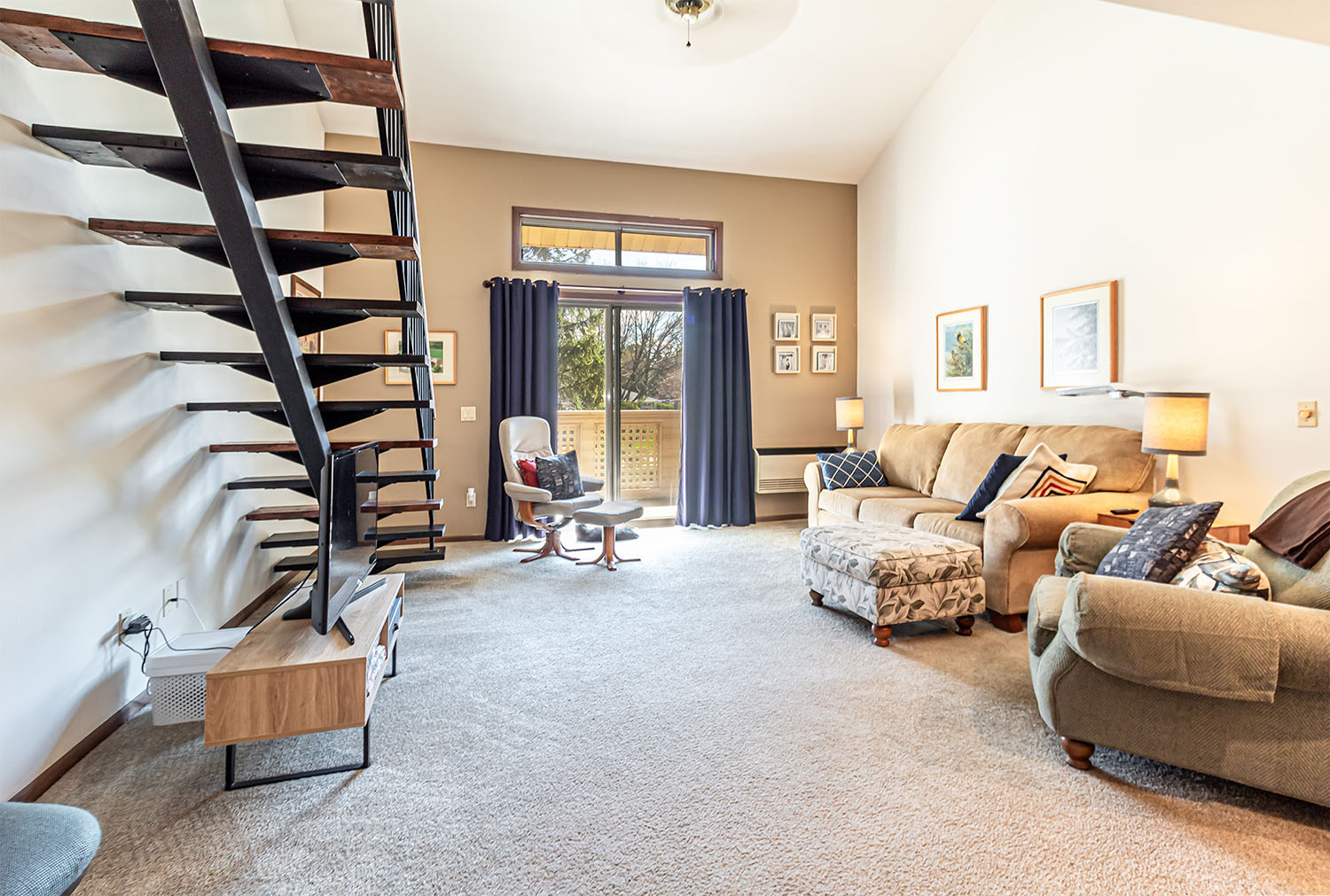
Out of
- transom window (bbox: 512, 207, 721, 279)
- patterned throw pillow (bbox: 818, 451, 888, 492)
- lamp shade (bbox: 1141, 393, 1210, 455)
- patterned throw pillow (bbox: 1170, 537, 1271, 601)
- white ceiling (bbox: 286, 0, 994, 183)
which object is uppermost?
white ceiling (bbox: 286, 0, 994, 183)

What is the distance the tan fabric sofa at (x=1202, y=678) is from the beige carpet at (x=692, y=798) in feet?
0.50

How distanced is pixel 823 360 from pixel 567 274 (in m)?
2.57

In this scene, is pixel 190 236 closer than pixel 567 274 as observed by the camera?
Yes

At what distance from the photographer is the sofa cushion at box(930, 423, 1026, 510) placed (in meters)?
4.25

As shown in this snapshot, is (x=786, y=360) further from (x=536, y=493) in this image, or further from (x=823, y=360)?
(x=536, y=493)

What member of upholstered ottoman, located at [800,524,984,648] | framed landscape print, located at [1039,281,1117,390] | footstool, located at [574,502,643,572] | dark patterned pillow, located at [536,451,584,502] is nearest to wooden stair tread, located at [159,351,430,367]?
footstool, located at [574,502,643,572]

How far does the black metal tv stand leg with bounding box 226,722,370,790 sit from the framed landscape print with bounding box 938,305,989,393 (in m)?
4.59

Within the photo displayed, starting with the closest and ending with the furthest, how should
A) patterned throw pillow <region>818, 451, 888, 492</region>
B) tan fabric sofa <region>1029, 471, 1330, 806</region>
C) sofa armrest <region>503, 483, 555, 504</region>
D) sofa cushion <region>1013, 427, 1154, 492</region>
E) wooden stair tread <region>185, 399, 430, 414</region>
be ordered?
tan fabric sofa <region>1029, 471, 1330, 806</region> < wooden stair tread <region>185, 399, 430, 414</region> < sofa cushion <region>1013, 427, 1154, 492</region> < sofa armrest <region>503, 483, 555, 504</region> < patterned throw pillow <region>818, 451, 888, 492</region>

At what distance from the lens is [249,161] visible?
2031 millimetres

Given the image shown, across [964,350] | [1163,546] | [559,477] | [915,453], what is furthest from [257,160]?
[964,350]

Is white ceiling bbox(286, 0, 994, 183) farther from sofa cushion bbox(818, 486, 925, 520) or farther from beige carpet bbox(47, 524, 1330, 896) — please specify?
beige carpet bbox(47, 524, 1330, 896)

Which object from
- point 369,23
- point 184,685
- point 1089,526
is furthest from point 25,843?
point 1089,526

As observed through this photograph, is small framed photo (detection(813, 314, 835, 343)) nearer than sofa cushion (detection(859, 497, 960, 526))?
No

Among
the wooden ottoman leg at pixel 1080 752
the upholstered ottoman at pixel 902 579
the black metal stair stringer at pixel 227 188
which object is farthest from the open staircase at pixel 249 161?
the wooden ottoman leg at pixel 1080 752
